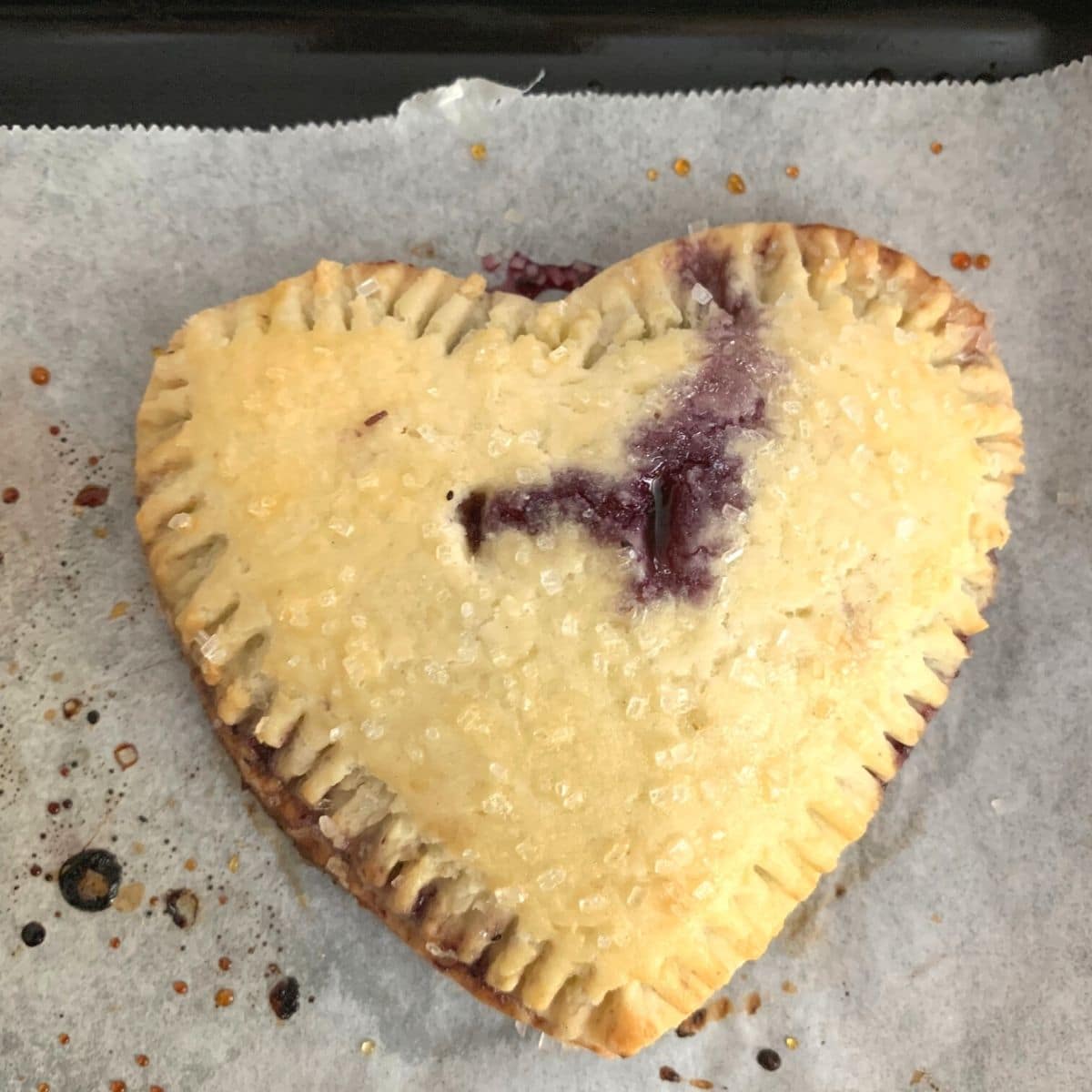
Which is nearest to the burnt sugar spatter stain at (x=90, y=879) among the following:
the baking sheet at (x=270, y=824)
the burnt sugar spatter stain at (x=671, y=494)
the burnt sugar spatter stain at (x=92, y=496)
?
the baking sheet at (x=270, y=824)

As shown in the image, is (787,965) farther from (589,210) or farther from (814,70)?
(814,70)

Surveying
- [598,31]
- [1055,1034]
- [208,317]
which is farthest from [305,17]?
[1055,1034]

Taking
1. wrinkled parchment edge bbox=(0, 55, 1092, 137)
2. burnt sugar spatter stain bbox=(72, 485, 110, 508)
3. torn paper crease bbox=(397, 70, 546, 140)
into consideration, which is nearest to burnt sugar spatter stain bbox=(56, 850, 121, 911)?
burnt sugar spatter stain bbox=(72, 485, 110, 508)

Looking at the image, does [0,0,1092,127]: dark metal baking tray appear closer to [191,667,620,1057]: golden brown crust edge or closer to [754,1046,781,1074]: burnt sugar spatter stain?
[191,667,620,1057]: golden brown crust edge

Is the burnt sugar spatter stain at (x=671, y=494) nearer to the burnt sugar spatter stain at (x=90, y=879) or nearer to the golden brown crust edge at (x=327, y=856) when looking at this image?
the golden brown crust edge at (x=327, y=856)

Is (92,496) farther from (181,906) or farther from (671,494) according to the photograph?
(671,494)

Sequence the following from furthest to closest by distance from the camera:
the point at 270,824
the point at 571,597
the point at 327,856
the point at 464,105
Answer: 1. the point at 464,105
2. the point at 270,824
3. the point at 327,856
4. the point at 571,597

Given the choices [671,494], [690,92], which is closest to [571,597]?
[671,494]
